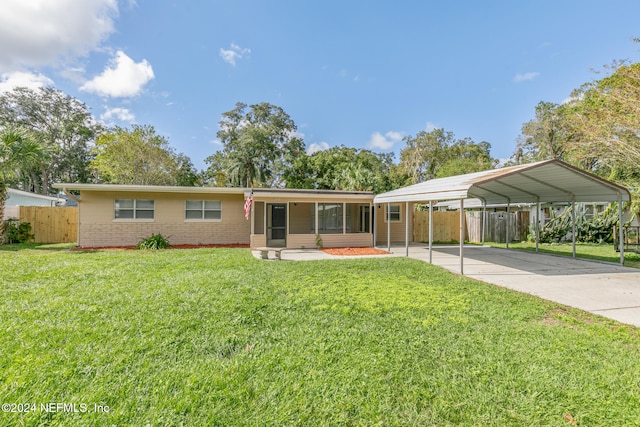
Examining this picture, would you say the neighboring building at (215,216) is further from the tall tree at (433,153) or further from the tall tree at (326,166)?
the tall tree at (433,153)

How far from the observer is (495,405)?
2357mm

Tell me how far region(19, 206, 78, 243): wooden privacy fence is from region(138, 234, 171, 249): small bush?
4844 millimetres

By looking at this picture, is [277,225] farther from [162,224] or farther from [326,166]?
[326,166]

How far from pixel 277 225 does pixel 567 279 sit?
34.0 ft

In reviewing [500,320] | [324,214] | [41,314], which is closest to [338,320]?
[500,320]

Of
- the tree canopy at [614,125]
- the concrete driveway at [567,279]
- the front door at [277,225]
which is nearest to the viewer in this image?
the concrete driveway at [567,279]

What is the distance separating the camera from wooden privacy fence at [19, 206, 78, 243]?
1348 centimetres

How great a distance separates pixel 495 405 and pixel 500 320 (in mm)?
2175

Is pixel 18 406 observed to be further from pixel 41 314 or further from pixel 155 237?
pixel 155 237

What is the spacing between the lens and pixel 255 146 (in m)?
28.7

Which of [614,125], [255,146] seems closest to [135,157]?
[255,146]

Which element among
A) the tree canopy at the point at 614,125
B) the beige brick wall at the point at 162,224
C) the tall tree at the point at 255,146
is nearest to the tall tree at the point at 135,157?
the tall tree at the point at 255,146

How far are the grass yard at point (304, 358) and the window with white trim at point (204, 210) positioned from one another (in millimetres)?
8109

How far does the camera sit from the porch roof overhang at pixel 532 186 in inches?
301
